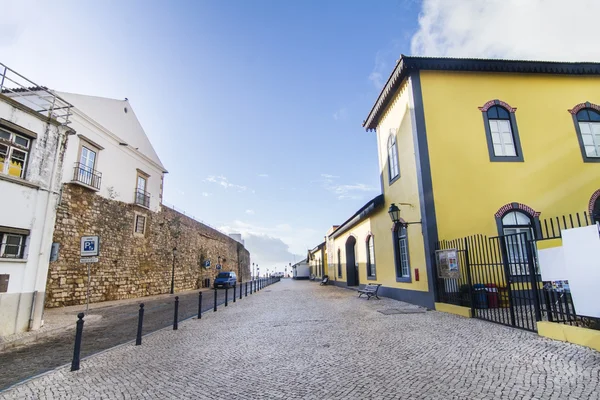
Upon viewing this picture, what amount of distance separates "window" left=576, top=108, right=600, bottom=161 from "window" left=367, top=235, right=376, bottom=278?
916 centimetres

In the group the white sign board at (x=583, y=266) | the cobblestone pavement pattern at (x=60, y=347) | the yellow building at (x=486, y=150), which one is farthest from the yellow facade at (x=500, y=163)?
the cobblestone pavement pattern at (x=60, y=347)

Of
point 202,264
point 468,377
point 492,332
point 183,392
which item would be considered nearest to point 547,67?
point 492,332

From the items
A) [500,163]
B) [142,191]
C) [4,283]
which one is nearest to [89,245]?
[4,283]

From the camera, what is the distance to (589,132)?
11.5 m

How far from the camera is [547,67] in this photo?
37.8ft

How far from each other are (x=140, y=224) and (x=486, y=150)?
66.9 ft

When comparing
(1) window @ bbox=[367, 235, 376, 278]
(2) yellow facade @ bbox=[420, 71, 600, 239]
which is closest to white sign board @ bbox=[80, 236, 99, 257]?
(2) yellow facade @ bbox=[420, 71, 600, 239]

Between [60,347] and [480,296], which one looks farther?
[480,296]

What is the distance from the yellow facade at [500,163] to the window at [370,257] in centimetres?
631

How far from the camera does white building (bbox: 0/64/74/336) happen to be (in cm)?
767

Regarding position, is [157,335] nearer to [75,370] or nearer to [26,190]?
[75,370]

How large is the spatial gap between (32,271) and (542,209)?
619 inches

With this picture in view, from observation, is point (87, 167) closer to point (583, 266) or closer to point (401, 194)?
point (401, 194)

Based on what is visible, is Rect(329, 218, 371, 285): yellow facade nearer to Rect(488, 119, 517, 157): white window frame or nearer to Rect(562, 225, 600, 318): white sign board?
Rect(488, 119, 517, 157): white window frame
